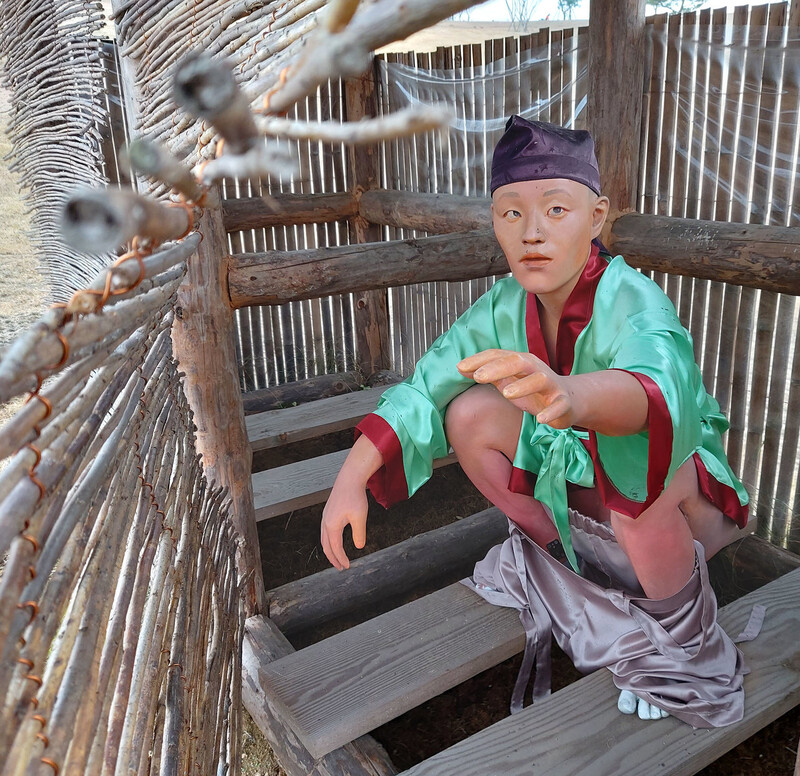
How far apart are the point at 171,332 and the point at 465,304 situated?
2.24m

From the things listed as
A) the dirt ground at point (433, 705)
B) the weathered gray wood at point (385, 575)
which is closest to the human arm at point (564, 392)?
the dirt ground at point (433, 705)

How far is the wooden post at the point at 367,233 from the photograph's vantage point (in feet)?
13.4

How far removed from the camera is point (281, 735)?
1.89 meters

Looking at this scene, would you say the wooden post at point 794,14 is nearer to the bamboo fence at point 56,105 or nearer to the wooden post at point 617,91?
the wooden post at point 617,91

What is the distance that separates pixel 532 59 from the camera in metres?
3.14

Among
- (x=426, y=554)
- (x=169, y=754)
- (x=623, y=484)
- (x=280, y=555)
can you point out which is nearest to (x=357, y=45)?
(x=169, y=754)

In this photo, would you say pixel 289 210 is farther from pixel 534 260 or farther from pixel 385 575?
pixel 534 260

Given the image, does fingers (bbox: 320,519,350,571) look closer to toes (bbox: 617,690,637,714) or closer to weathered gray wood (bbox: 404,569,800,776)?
weathered gray wood (bbox: 404,569,800,776)

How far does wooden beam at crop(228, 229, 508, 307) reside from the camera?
2.07 meters

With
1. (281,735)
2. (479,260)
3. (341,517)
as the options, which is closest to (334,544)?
(341,517)

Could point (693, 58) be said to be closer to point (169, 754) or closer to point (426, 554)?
point (426, 554)

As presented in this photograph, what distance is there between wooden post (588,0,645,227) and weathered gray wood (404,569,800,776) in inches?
64.9

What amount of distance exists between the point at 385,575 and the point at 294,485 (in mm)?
528

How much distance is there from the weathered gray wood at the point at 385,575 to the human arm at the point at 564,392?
1.43 meters
